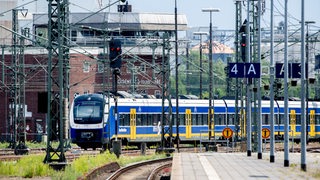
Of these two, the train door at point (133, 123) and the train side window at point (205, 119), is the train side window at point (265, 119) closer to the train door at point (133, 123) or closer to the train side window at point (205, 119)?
the train side window at point (205, 119)

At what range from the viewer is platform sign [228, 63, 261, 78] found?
1891 inches

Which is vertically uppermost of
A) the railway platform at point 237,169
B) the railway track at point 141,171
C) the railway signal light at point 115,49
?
the railway signal light at point 115,49

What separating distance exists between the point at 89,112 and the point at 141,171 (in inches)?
734

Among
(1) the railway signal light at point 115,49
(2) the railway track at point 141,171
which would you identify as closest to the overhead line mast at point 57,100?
→ (2) the railway track at point 141,171

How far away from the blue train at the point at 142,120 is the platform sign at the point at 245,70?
14714 millimetres

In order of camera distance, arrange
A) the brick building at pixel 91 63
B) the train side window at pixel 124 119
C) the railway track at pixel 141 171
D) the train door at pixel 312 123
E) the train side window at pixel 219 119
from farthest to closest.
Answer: the brick building at pixel 91 63, the train door at pixel 312 123, the train side window at pixel 219 119, the train side window at pixel 124 119, the railway track at pixel 141 171

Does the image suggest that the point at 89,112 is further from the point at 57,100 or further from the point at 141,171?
the point at 57,100

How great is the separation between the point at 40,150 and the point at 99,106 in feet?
17.5

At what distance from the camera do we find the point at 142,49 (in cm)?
10900

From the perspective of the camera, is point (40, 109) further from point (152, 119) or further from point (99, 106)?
point (152, 119)

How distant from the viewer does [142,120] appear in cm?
6938

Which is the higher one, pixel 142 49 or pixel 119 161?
pixel 142 49

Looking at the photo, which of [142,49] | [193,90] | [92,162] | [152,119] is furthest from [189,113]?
[193,90]

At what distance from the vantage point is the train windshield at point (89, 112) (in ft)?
216
